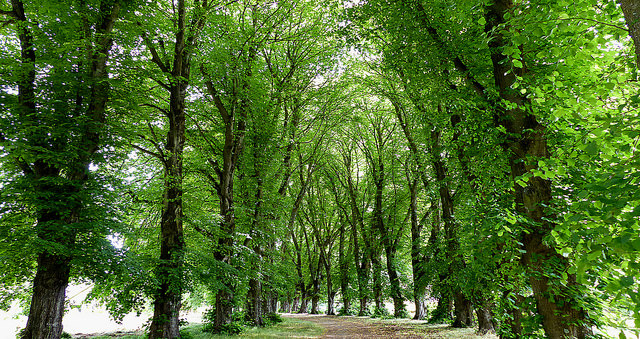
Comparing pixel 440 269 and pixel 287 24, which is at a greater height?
Answer: pixel 287 24

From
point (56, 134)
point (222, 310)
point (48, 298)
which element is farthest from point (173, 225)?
point (222, 310)

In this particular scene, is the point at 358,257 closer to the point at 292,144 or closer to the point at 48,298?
the point at 292,144

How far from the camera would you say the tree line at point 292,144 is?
3.62 metres

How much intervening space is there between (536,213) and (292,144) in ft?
42.5

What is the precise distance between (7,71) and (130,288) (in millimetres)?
5849

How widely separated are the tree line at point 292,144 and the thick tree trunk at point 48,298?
0.03 metres

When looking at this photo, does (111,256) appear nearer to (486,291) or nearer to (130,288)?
(130,288)

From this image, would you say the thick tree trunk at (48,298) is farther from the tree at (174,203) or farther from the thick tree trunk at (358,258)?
the thick tree trunk at (358,258)

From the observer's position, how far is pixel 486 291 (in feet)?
20.4

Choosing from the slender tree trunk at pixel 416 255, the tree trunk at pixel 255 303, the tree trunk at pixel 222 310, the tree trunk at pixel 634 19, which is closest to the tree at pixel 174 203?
the tree trunk at pixel 222 310

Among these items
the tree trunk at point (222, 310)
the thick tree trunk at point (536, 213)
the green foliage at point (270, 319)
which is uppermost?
the thick tree trunk at point (536, 213)

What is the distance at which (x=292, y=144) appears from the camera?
55.0 ft

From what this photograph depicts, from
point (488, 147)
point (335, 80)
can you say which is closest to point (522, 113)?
point (488, 147)

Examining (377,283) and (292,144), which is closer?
(292,144)
